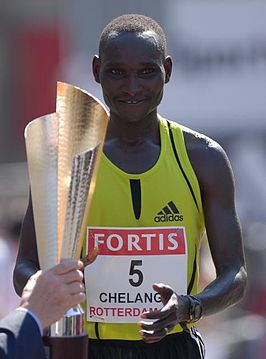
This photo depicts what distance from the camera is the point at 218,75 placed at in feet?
44.7

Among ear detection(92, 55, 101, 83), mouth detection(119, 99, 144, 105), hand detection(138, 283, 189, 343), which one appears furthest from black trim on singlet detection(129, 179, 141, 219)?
hand detection(138, 283, 189, 343)

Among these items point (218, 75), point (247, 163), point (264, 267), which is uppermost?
point (218, 75)

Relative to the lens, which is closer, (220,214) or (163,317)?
(163,317)

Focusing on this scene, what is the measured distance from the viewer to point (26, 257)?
16.9 ft

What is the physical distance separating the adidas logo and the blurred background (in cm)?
461

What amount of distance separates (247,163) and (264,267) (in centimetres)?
188

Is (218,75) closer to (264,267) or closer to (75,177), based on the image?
(264,267)

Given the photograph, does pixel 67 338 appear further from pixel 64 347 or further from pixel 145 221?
pixel 145 221

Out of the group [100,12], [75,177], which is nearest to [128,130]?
[75,177]

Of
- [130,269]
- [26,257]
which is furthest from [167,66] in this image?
[26,257]

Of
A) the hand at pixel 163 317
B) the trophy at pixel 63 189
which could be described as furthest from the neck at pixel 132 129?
the trophy at pixel 63 189

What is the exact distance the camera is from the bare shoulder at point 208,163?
16.8 feet

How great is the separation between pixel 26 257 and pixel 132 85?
0.80 meters

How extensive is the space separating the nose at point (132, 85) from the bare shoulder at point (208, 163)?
1.30 feet
